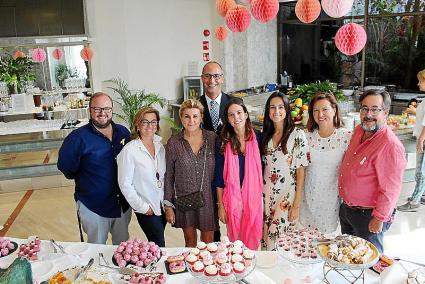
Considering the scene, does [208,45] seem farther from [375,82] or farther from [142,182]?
[142,182]

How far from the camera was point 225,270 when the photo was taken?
6.18 feet

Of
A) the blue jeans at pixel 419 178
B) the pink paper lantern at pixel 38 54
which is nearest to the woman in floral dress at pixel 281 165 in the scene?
the blue jeans at pixel 419 178

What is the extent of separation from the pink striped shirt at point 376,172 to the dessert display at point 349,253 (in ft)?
1.72

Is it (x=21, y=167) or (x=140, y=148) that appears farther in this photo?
(x=21, y=167)

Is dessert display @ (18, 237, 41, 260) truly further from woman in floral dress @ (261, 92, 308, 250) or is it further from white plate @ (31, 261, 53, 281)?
woman in floral dress @ (261, 92, 308, 250)

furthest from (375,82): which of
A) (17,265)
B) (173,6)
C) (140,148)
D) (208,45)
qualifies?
(17,265)

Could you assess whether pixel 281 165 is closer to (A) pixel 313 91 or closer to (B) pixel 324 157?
(B) pixel 324 157

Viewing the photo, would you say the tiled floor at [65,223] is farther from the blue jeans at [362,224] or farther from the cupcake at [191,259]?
the cupcake at [191,259]

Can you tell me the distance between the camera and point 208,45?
7.68m

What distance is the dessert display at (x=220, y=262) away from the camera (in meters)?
1.89

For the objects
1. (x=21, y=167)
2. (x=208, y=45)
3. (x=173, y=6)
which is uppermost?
(x=173, y=6)

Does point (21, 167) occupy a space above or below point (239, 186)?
below

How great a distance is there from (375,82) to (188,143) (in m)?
5.55

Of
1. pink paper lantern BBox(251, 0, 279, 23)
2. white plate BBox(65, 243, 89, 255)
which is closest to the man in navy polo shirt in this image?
white plate BBox(65, 243, 89, 255)
